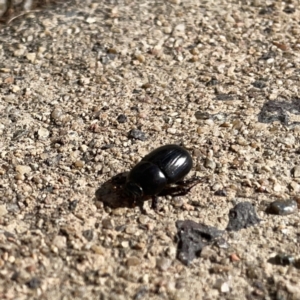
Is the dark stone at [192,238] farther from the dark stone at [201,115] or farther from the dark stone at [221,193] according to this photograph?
the dark stone at [201,115]

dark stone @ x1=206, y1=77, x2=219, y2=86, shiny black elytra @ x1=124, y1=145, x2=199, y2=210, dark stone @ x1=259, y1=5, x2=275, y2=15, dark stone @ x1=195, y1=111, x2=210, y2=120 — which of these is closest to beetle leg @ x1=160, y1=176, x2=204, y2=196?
shiny black elytra @ x1=124, y1=145, x2=199, y2=210

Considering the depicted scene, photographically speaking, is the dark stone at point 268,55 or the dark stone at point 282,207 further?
the dark stone at point 268,55

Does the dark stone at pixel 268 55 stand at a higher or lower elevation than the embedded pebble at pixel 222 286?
higher

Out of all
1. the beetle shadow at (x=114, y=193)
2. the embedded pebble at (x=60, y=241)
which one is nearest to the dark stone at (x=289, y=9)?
the beetle shadow at (x=114, y=193)

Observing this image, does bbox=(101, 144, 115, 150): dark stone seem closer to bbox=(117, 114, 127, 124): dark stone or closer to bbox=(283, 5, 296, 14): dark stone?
bbox=(117, 114, 127, 124): dark stone

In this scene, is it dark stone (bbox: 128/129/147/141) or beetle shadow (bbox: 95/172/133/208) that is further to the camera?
dark stone (bbox: 128/129/147/141)

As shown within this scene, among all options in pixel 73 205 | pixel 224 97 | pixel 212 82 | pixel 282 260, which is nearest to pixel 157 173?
pixel 73 205
